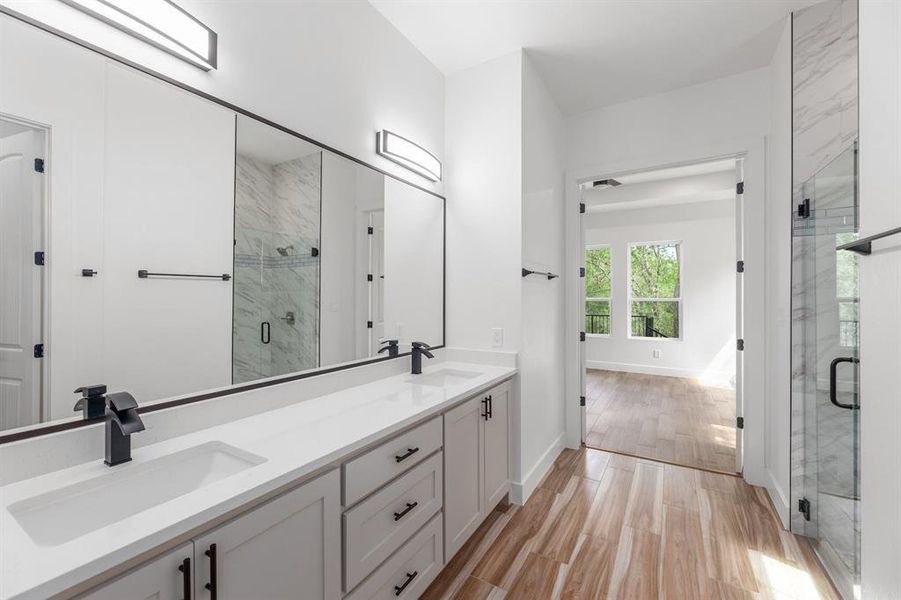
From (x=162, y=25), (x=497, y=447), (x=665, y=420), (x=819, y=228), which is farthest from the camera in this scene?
(x=665, y=420)

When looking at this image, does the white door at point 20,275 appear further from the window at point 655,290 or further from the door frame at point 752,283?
→ the window at point 655,290

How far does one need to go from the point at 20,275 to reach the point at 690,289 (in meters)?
6.94

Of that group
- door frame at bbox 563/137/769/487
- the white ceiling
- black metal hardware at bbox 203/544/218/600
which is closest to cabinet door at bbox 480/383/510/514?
black metal hardware at bbox 203/544/218/600

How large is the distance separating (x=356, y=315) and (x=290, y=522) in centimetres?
111

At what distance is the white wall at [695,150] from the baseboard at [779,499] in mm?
112

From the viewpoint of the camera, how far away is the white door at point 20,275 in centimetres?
90

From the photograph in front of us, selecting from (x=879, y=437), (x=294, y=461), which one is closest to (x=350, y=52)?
(x=294, y=461)

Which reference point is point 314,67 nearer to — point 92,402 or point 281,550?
point 92,402

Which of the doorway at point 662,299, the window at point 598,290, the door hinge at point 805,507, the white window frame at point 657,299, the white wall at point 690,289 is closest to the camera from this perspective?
the door hinge at point 805,507

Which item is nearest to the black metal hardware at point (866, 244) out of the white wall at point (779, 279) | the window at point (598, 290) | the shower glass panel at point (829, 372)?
the shower glass panel at point (829, 372)

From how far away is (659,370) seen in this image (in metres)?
6.13

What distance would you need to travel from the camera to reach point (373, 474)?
1282 millimetres

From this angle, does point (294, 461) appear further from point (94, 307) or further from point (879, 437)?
point (879, 437)

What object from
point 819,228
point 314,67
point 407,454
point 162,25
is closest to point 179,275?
point 162,25
